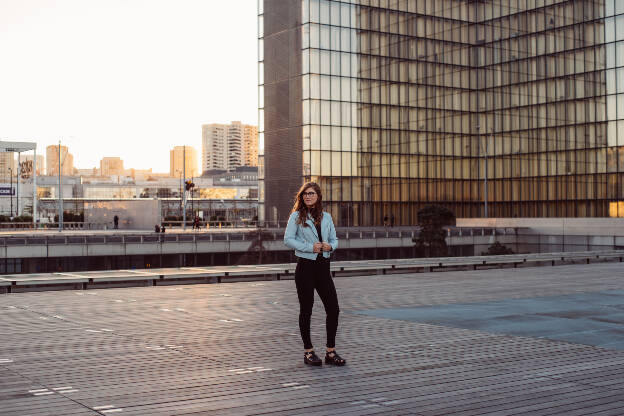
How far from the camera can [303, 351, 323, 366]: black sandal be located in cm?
823

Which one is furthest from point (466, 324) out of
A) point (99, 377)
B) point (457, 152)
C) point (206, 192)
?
point (206, 192)

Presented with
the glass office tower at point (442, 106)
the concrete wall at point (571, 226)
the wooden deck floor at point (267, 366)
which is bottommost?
the wooden deck floor at point (267, 366)

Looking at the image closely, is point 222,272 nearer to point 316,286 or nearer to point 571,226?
point 316,286

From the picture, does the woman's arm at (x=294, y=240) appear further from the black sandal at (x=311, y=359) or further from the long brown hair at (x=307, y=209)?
the black sandal at (x=311, y=359)

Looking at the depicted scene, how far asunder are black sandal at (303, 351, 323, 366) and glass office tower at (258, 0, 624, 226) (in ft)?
217

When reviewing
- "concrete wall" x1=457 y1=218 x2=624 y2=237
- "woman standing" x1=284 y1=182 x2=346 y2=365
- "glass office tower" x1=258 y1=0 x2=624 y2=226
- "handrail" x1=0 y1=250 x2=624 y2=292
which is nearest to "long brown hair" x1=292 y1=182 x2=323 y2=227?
"woman standing" x1=284 y1=182 x2=346 y2=365

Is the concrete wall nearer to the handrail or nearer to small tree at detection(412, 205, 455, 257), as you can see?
small tree at detection(412, 205, 455, 257)

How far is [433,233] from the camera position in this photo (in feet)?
173

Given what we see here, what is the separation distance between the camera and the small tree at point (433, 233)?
52.3 metres

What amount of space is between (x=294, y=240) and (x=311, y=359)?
129 centimetres

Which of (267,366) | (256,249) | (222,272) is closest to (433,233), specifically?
(256,249)

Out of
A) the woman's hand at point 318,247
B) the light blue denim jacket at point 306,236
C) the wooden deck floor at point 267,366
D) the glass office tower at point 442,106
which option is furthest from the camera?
the glass office tower at point 442,106

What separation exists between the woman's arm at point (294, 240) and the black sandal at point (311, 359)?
1.14 meters

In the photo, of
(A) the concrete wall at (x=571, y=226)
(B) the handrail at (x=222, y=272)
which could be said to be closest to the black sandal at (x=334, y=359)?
(B) the handrail at (x=222, y=272)
